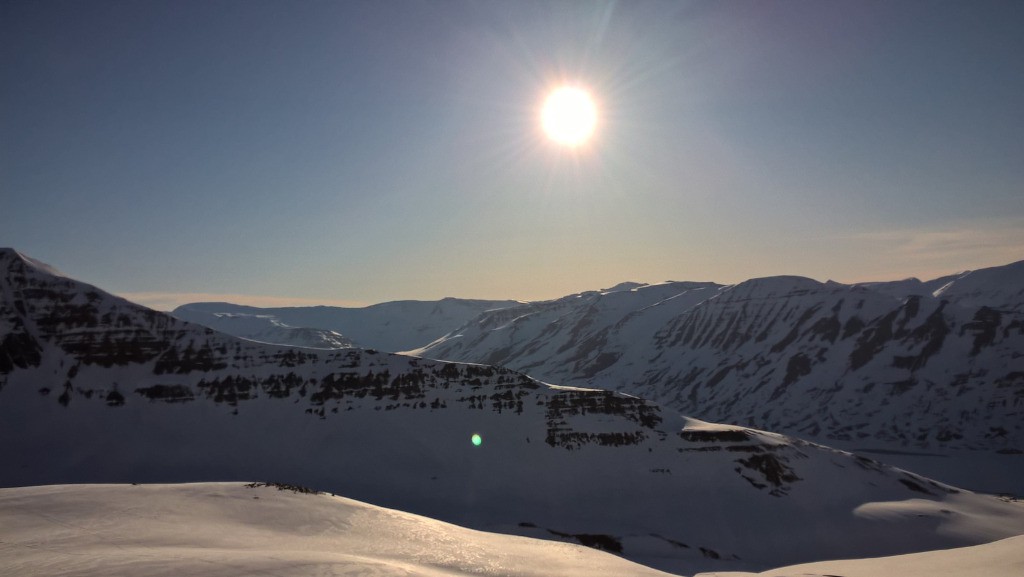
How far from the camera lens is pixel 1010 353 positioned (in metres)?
185

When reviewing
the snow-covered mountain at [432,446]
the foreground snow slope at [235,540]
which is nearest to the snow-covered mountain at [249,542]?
the foreground snow slope at [235,540]

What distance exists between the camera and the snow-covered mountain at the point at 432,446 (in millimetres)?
78938

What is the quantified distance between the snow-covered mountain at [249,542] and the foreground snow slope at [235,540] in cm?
6

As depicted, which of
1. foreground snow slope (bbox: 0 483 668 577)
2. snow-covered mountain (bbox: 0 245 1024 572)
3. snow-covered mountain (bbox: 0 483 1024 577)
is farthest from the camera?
snow-covered mountain (bbox: 0 245 1024 572)

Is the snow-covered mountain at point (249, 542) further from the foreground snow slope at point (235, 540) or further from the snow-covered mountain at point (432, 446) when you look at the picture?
the snow-covered mountain at point (432, 446)

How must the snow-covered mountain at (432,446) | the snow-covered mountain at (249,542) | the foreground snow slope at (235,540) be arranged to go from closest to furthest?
the foreground snow slope at (235,540)
the snow-covered mountain at (249,542)
the snow-covered mountain at (432,446)

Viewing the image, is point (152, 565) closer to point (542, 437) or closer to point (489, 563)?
point (489, 563)

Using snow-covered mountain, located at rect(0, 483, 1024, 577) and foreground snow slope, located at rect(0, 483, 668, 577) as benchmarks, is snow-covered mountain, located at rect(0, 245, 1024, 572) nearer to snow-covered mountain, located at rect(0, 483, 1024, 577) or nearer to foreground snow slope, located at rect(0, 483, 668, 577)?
snow-covered mountain, located at rect(0, 483, 1024, 577)

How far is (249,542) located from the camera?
86.4 feet

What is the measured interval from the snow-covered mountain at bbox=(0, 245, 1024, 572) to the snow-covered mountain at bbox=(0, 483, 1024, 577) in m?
40.0

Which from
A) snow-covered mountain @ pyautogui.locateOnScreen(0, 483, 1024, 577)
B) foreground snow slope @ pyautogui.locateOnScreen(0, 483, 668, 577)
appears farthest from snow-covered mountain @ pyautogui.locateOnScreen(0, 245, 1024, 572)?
foreground snow slope @ pyautogui.locateOnScreen(0, 483, 668, 577)

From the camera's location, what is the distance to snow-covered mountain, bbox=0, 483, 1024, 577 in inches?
776

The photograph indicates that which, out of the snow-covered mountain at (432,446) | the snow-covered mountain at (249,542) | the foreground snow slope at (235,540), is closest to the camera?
the foreground snow slope at (235,540)

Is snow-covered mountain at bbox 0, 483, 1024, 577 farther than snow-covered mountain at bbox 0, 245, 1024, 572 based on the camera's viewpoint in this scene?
No
